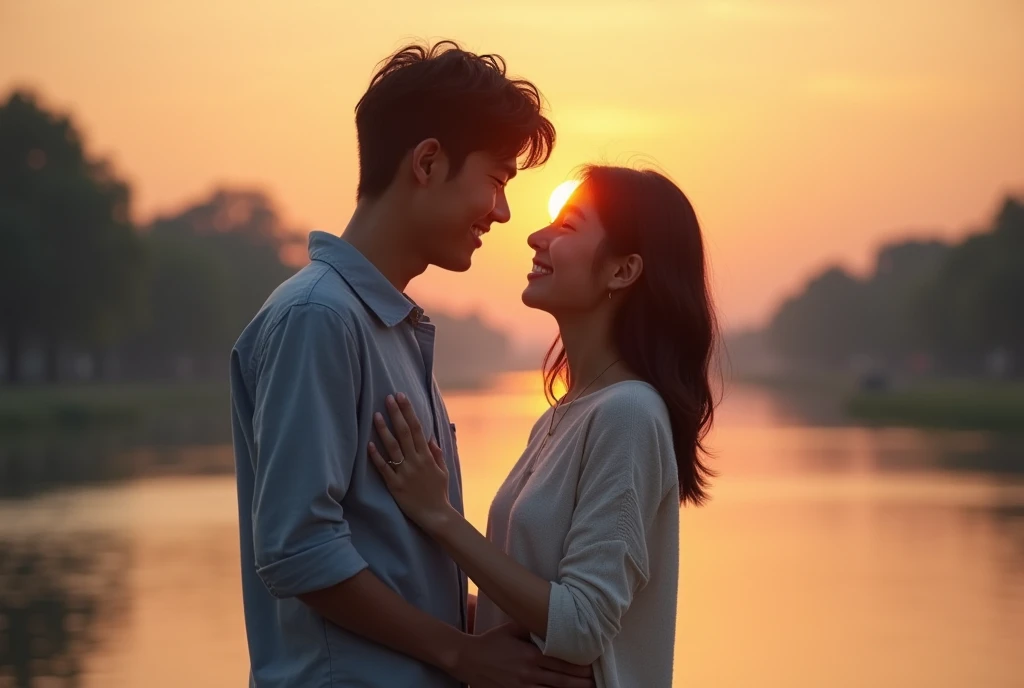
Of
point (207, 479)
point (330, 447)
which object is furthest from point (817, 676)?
point (207, 479)

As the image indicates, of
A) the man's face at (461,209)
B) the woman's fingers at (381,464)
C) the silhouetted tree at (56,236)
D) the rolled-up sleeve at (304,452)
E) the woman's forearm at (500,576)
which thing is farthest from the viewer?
the silhouetted tree at (56,236)

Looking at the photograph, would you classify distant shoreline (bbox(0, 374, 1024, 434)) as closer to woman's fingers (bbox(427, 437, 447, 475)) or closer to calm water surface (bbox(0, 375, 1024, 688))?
calm water surface (bbox(0, 375, 1024, 688))

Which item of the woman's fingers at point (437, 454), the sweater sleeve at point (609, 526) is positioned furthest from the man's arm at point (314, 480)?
the sweater sleeve at point (609, 526)

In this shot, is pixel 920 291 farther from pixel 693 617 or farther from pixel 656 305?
pixel 656 305

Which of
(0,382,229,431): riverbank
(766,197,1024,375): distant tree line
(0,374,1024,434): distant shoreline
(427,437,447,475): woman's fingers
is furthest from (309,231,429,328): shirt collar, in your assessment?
(766,197,1024,375): distant tree line

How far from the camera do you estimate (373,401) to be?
3.00 metres

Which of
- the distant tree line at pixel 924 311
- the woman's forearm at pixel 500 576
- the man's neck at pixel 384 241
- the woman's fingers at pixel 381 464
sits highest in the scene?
the distant tree line at pixel 924 311

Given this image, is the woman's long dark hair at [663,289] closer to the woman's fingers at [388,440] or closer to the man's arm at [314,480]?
the woman's fingers at [388,440]

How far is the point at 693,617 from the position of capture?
→ 32.0 feet

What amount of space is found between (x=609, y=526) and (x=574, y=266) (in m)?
0.76

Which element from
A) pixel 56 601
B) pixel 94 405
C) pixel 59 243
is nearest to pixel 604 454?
pixel 56 601

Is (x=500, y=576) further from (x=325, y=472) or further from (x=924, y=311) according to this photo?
(x=924, y=311)

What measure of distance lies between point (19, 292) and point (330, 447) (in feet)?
137

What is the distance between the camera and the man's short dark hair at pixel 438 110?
3195mm
